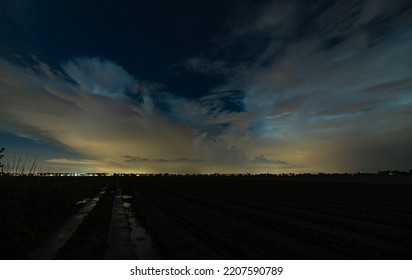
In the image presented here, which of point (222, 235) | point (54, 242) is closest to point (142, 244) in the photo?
point (222, 235)

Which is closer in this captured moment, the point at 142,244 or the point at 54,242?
the point at 142,244

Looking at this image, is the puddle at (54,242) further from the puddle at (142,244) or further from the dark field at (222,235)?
the puddle at (142,244)

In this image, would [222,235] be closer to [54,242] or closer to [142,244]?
[142,244]

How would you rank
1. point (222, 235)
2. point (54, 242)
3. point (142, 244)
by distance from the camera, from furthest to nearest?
point (222, 235)
point (54, 242)
point (142, 244)

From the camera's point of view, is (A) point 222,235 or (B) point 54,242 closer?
(B) point 54,242

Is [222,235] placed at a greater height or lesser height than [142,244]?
greater

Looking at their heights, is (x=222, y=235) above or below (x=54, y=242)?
above

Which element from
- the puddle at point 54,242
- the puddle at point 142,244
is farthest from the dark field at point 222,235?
the puddle at point 54,242

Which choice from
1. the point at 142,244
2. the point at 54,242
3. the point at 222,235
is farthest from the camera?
the point at 222,235

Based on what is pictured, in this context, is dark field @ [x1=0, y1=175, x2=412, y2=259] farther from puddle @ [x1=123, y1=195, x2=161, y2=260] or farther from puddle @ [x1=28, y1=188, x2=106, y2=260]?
puddle @ [x1=28, y1=188, x2=106, y2=260]

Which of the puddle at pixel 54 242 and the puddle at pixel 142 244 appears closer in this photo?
the puddle at pixel 142 244

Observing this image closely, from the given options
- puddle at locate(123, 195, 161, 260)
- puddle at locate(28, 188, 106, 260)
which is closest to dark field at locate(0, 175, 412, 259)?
puddle at locate(123, 195, 161, 260)
